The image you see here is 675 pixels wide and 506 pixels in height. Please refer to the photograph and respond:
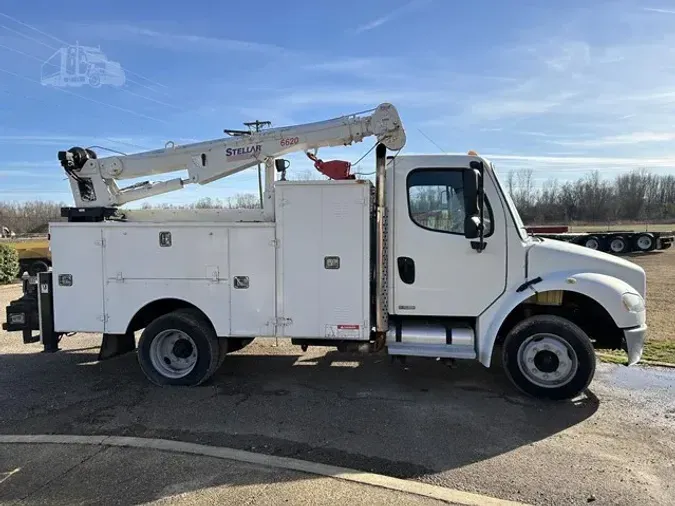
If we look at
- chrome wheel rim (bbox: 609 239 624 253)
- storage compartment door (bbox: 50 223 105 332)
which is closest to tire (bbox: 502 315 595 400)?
storage compartment door (bbox: 50 223 105 332)

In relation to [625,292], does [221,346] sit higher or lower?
lower

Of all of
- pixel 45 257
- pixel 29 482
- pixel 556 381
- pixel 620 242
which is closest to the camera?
pixel 29 482

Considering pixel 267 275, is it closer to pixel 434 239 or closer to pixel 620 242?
pixel 434 239

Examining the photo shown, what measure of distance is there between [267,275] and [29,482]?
2.83 m

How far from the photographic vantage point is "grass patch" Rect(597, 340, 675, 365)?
21.8 feet

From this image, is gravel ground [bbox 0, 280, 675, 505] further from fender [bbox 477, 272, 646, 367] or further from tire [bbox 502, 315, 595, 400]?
fender [bbox 477, 272, 646, 367]

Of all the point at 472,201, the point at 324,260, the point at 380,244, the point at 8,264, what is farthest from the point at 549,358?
the point at 8,264

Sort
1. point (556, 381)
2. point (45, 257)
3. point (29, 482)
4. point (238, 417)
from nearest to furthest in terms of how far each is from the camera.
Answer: point (29, 482) → point (238, 417) → point (556, 381) → point (45, 257)

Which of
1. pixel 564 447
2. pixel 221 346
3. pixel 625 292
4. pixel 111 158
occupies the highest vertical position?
pixel 111 158

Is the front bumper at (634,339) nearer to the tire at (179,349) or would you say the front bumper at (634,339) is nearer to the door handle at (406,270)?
the door handle at (406,270)

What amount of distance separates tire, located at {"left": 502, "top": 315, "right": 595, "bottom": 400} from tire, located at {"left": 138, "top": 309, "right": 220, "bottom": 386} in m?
3.33

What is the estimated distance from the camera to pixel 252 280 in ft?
18.4

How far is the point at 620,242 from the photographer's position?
2733cm

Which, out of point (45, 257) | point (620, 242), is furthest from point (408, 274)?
point (620, 242)
